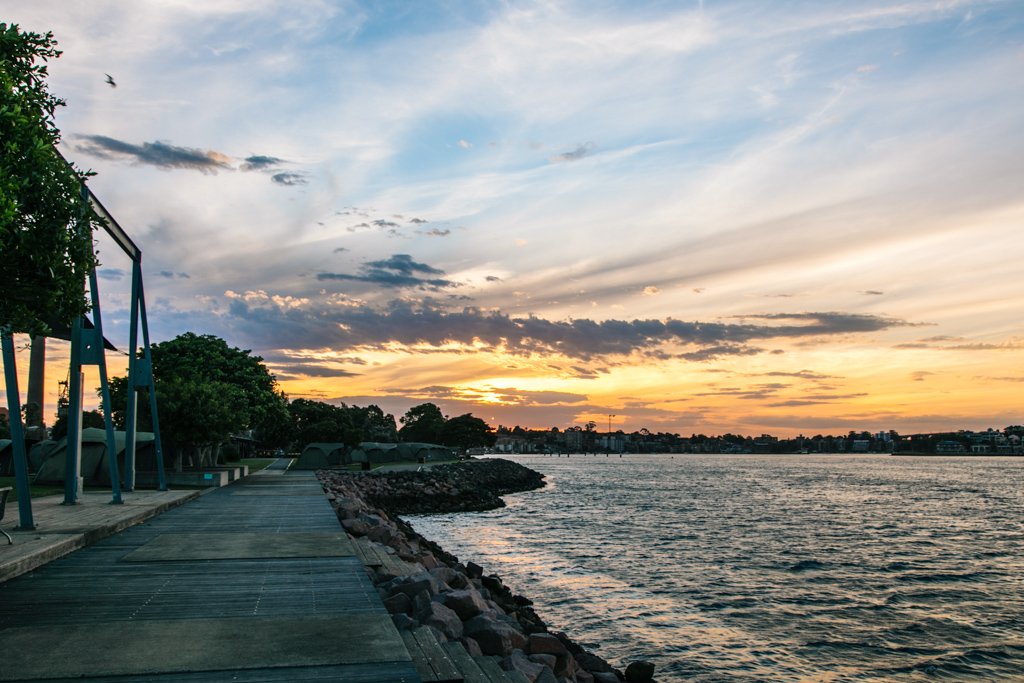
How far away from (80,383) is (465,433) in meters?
143

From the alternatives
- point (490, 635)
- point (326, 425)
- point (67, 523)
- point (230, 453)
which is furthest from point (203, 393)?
point (326, 425)

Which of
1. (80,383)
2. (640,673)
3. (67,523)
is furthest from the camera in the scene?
(80,383)

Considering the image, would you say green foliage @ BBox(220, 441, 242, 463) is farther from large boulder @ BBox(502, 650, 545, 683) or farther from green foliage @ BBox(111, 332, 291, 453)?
large boulder @ BBox(502, 650, 545, 683)

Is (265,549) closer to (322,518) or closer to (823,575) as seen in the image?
(322,518)

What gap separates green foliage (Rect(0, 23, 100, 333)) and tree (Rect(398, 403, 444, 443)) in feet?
515

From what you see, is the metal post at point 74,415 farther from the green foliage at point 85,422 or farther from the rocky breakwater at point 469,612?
the green foliage at point 85,422

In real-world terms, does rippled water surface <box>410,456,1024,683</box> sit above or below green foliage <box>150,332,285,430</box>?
below

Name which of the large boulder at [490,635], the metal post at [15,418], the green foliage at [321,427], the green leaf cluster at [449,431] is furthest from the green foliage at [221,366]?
the green leaf cluster at [449,431]

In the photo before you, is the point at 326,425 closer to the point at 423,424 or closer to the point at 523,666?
the point at 523,666

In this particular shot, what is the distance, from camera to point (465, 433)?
159500mm

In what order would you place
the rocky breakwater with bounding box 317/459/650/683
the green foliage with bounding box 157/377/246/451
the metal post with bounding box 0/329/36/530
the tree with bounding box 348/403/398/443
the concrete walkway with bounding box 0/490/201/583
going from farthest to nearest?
the tree with bounding box 348/403/398/443
the green foliage with bounding box 157/377/246/451
the metal post with bounding box 0/329/36/530
the concrete walkway with bounding box 0/490/201/583
the rocky breakwater with bounding box 317/459/650/683

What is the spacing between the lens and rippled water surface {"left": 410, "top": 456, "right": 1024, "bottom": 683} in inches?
608

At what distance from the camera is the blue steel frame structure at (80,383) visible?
1210cm

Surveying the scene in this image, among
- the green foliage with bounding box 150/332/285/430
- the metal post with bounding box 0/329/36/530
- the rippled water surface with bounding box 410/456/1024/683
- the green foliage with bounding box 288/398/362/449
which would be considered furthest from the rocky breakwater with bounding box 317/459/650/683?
the green foliage with bounding box 288/398/362/449
